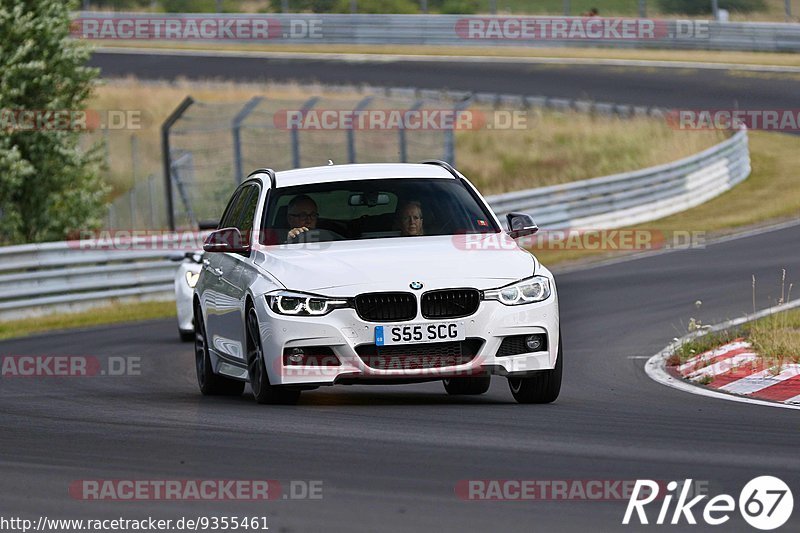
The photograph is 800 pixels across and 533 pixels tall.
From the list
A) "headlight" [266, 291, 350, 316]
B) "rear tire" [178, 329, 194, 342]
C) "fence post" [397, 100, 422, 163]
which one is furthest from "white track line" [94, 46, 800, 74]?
"headlight" [266, 291, 350, 316]

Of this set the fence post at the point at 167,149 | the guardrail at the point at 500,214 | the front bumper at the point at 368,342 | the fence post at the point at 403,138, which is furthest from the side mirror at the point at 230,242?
the fence post at the point at 403,138

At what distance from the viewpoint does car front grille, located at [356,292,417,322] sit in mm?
9727

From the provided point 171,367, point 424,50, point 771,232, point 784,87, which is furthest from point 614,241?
point 424,50

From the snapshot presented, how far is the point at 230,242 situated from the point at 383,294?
162 centimetres

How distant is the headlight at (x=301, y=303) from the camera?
9.73 meters

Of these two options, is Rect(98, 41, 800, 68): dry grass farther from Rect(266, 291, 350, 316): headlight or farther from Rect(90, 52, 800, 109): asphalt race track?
Rect(266, 291, 350, 316): headlight

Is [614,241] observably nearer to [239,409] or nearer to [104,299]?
[104,299]

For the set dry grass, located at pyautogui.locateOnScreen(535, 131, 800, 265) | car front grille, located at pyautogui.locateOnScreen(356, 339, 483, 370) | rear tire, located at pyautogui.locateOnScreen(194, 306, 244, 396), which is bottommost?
dry grass, located at pyautogui.locateOnScreen(535, 131, 800, 265)

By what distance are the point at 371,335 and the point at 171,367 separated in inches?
219

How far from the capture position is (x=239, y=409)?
33.7 ft

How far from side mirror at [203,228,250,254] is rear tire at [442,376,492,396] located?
178 cm

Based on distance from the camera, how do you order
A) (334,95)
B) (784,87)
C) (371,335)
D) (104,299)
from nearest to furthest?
(371,335)
(104,299)
(784,87)
(334,95)

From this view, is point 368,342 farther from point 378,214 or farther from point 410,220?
point 378,214

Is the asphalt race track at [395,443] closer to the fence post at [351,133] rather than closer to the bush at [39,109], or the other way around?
the bush at [39,109]
